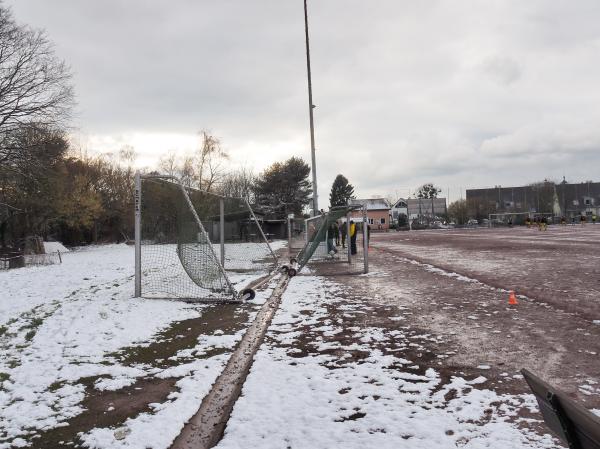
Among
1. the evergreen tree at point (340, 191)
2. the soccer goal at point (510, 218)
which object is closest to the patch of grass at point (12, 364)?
the soccer goal at point (510, 218)

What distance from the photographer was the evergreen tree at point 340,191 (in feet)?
319

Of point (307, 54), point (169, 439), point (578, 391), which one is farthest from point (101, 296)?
point (307, 54)

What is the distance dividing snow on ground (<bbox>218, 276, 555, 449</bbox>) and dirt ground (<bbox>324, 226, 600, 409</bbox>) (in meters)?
0.47

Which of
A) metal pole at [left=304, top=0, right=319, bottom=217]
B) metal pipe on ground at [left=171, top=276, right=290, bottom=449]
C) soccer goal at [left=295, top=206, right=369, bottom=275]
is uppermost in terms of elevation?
metal pole at [left=304, top=0, right=319, bottom=217]

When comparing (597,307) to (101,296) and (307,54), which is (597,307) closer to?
(101,296)

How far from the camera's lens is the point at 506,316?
23.6 feet

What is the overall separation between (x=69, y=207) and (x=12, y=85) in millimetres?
16228

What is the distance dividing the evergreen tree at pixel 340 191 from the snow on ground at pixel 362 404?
91.9 m

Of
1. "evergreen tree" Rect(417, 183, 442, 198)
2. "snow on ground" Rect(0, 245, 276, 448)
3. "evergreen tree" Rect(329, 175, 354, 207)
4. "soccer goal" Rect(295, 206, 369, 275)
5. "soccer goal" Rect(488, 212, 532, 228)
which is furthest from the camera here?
"evergreen tree" Rect(417, 183, 442, 198)

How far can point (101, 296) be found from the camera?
395 inches

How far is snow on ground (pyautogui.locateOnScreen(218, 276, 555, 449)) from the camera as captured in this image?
3191 millimetres

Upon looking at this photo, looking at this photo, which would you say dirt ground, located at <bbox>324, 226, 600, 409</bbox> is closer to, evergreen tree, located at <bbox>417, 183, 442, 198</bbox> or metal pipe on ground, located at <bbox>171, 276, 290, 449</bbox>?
metal pipe on ground, located at <bbox>171, 276, 290, 449</bbox>

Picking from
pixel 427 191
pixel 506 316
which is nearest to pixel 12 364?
pixel 506 316

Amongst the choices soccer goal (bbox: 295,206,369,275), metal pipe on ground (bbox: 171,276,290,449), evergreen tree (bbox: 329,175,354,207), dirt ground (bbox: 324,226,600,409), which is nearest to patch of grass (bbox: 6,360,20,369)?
metal pipe on ground (bbox: 171,276,290,449)
